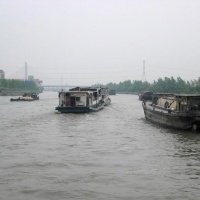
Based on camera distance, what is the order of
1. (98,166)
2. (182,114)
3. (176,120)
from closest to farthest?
(98,166) < (182,114) < (176,120)

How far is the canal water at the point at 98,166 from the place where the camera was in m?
8.79

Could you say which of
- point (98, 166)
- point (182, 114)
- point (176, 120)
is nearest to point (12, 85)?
point (176, 120)

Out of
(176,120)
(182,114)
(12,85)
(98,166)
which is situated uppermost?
(12,85)

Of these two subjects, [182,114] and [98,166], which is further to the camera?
[182,114]

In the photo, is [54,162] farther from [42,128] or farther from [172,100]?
[172,100]

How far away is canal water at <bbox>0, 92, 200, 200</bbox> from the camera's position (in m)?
8.79

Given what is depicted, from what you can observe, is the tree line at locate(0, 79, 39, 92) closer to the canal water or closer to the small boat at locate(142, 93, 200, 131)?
the small boat at locate(142, 93, 200, 131)

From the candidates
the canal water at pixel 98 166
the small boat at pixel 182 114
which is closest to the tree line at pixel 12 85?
the small boat at pixel 182 114

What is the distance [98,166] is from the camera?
37.3 ft

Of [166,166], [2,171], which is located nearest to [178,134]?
[166,166]

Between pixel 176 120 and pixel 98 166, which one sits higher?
pixel 176 120

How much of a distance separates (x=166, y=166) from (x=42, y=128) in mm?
11890

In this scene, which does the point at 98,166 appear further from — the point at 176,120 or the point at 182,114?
the point at 176,120

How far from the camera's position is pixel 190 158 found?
1302 centimetres
